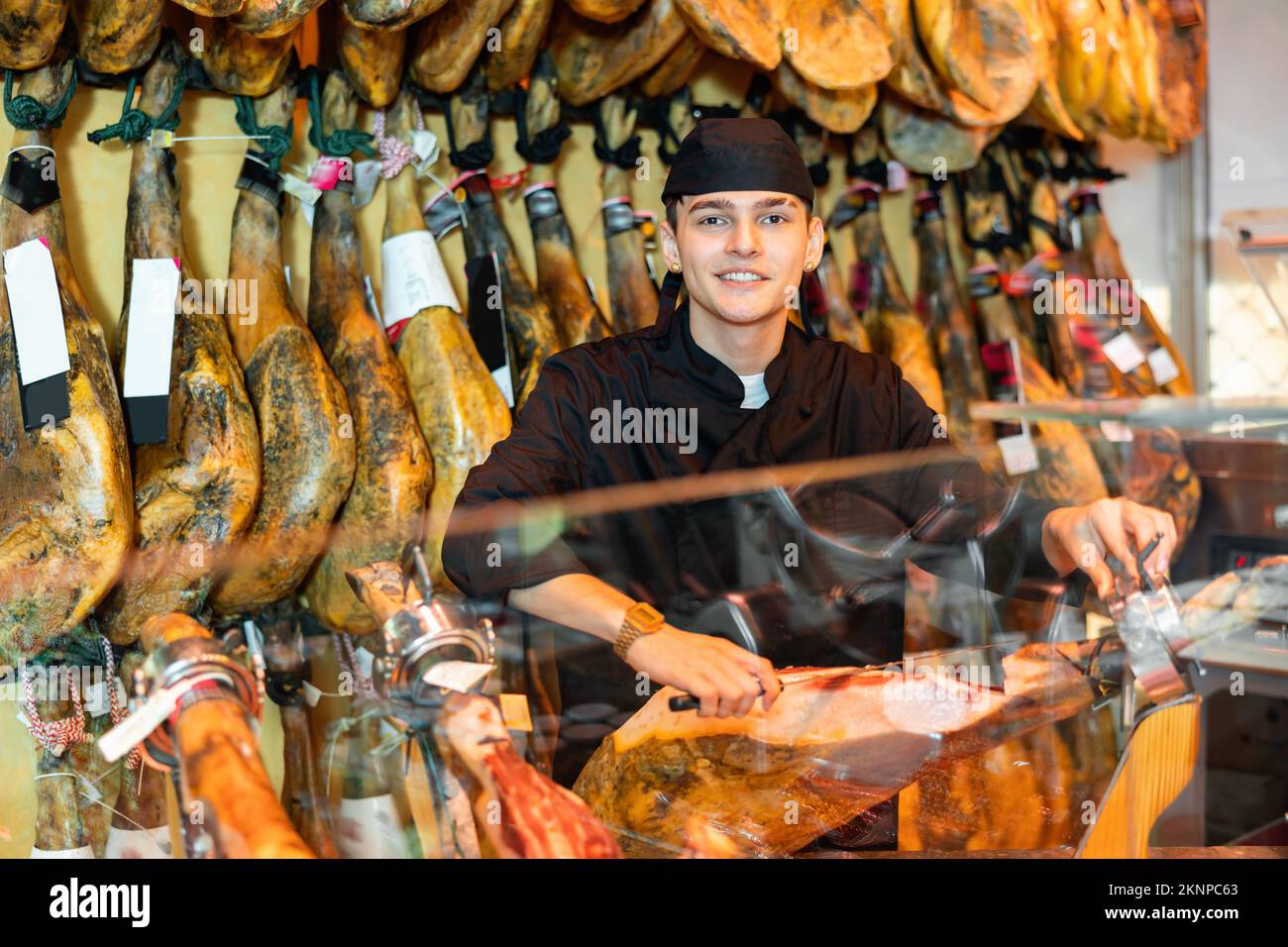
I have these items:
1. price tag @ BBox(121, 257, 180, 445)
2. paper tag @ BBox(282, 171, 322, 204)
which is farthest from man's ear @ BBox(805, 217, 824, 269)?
price tag @ BBox(121, 257, 180, 445)

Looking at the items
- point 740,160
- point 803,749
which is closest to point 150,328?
point 740,160

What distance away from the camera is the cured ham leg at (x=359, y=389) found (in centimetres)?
190

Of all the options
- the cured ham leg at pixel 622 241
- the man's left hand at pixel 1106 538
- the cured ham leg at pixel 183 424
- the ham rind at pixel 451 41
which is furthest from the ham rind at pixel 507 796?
the cured ham leg at pixel 622 241

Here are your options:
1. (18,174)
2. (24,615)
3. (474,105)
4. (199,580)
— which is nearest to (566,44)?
(474,105)

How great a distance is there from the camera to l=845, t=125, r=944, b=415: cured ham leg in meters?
2.70

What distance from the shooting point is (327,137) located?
2.03m

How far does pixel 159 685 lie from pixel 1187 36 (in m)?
3.04

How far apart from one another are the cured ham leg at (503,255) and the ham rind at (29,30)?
69 cm

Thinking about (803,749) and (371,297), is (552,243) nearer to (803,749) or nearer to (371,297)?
(371,297)

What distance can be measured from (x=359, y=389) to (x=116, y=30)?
2.05 ft

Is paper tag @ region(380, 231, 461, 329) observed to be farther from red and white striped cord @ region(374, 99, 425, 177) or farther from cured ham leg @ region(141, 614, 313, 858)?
cured ham leg @ region(141, 614, 313, 858)

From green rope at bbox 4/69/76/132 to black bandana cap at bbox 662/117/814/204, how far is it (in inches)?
36.5

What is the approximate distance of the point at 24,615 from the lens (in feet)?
4.84
